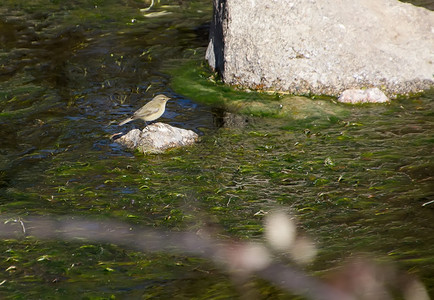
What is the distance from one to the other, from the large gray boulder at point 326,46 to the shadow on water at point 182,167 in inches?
18.8

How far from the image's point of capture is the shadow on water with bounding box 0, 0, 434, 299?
5980mm

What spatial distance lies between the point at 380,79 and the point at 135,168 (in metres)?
4.84

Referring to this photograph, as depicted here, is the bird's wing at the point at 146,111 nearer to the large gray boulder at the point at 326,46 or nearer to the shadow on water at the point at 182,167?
the shadow on water at the point at 182,167

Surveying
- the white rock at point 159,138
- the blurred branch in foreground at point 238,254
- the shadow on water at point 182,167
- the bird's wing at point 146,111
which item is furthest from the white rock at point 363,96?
the blurred branch in foreground at point 238,254

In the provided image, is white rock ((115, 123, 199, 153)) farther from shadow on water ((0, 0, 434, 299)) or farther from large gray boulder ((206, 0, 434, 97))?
large gray boulder ((206, 0, 434, 97))

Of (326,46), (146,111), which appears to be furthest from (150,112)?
(326,46)

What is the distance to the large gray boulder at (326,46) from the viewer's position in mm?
11172

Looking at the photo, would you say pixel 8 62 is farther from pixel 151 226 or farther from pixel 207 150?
pixel 151 226

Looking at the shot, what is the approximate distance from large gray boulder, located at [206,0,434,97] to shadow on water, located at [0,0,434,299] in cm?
48

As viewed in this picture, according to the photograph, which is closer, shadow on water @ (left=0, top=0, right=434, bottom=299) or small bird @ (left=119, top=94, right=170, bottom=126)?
shadow on water @ (left=0, top=0, right=434, bottom=299)

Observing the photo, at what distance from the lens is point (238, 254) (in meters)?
6.22

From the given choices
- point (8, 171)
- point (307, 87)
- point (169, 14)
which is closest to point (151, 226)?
point (8, 171)

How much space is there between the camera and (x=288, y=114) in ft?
35.1

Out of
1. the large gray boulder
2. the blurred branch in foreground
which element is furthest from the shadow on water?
the large gray boulder
